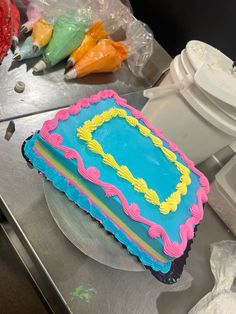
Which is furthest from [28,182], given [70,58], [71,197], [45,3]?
[45,3]

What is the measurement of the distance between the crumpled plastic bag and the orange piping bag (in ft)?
1.87

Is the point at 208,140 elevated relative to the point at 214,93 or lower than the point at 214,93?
lower

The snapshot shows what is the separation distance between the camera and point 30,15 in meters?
0.97

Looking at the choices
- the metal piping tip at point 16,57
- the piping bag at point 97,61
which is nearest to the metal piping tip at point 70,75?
the piping bag at point 97,61

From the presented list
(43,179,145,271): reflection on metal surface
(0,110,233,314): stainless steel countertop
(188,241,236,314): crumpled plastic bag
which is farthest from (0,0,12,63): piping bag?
(188,241,236,314): crumpled plastic bag

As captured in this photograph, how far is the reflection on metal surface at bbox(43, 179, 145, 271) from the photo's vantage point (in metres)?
0.64

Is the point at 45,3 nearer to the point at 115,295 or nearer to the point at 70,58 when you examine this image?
the point at 70,58

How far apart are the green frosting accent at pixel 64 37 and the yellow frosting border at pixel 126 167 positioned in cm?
30

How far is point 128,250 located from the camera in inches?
24.9

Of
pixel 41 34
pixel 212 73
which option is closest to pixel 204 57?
pixel 212 73

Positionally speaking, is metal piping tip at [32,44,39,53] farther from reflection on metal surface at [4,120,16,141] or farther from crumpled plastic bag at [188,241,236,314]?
crumpled plastic bag at [188,241,236,314]

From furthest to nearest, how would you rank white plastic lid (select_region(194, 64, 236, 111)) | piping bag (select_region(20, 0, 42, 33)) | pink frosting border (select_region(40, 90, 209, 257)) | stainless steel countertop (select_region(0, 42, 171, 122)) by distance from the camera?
1. piping bag (select_region(20, 0, 42, 33))
2. stainless steel countertop (select_region(0, 42, 171, 122))
3. white plastic lid (select_region(194, 64, 236, 111))
4. pink frosting border (select_region(40, 90, 209, 257))

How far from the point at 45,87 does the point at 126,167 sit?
0.38m

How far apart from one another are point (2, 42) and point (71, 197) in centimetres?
37
